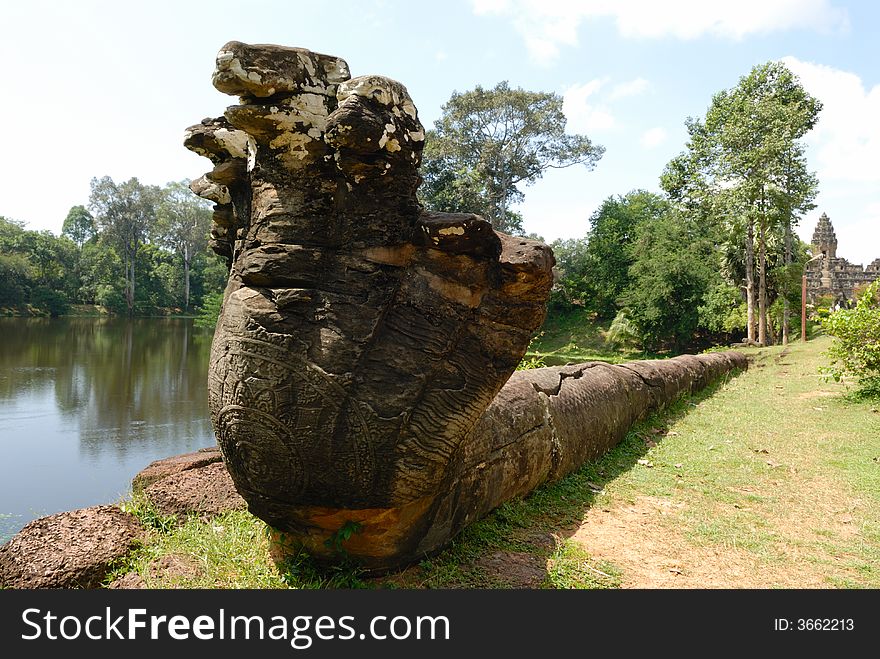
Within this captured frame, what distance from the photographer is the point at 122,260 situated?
42969 mm

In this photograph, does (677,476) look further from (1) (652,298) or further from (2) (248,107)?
(1) (652,298)

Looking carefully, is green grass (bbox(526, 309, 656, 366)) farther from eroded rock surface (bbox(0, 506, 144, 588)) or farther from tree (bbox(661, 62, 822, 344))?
eroded rock surface (bbox(0, 506, 144, 588))

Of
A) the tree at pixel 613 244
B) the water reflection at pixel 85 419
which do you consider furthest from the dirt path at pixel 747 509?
the tree at pixel 613 244

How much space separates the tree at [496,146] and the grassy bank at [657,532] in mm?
20506

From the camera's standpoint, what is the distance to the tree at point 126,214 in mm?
41344

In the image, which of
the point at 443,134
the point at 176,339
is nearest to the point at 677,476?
the point at 443,134

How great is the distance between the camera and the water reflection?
691cm

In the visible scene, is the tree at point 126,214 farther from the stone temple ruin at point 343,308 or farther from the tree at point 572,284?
the stone temple ruin at point 343,308

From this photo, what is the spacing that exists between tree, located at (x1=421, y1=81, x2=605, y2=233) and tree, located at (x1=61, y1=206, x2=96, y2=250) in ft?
137

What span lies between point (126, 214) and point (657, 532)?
1834 inches

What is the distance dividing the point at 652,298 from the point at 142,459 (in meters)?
19.3

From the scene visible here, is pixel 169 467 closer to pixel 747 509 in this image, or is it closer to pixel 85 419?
pixel 747 509

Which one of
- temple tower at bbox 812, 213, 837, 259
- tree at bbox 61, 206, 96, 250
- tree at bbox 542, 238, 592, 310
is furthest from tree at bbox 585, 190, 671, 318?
tree at bbox 61, 206, 96, 250

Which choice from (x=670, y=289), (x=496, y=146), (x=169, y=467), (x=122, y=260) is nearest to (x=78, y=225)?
(x=122, y=260)
